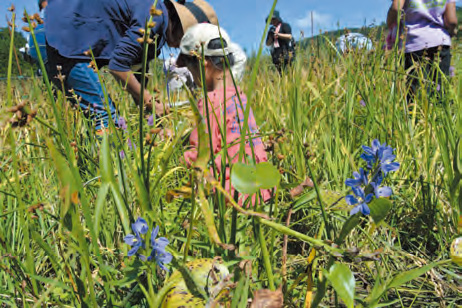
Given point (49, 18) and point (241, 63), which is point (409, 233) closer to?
point (241, 63)

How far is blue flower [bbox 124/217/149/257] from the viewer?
0.57 metres

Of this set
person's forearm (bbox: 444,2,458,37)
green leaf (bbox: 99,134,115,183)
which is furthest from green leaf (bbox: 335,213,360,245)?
person's forearm (bbox: 444,2,458,37)

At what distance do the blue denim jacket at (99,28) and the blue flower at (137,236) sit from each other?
154cm

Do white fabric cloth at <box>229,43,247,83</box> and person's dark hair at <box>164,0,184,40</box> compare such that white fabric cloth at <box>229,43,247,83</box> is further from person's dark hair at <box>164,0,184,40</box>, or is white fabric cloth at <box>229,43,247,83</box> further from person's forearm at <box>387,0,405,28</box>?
person's forearm at <box>387,0,405,28</box>

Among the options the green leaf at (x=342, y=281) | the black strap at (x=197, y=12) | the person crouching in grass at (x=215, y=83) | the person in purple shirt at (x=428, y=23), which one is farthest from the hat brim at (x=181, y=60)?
the person in purple shirt at (x=428, y=23)

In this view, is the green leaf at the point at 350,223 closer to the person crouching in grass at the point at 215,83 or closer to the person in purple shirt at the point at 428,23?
the person crouching in grass at the point at 215,83

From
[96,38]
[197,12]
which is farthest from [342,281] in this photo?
[197,12]

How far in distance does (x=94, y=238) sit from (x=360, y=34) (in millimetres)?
2062

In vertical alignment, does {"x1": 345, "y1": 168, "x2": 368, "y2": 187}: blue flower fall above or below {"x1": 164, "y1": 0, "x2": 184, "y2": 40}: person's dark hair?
below

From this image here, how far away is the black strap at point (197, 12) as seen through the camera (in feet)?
7.80

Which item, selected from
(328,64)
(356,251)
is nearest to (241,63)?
(328,64)

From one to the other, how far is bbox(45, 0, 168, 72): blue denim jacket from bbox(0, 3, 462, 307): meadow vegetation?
0.67 m

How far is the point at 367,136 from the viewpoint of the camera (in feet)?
4.57

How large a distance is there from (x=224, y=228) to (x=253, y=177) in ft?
0.55
